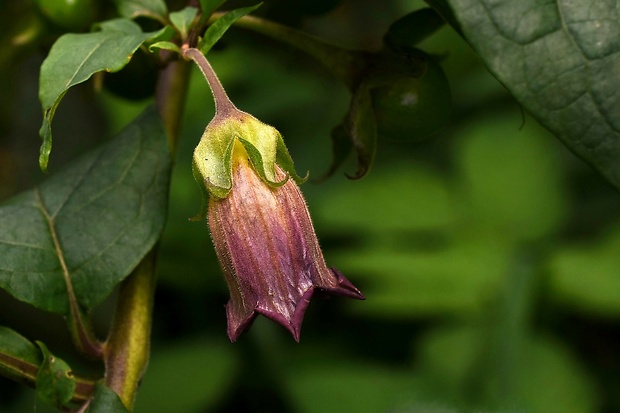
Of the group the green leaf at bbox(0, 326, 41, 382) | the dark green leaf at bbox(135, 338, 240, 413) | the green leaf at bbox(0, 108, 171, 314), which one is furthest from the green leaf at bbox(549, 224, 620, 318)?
the green leaf at bbox(0, 326, 41, 382)

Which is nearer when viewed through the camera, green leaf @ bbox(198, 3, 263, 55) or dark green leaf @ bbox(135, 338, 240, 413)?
green leaf @ bbox(198, 3, 263, 55)

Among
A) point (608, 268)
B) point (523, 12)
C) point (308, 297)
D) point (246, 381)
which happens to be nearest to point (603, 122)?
point (523, 12)

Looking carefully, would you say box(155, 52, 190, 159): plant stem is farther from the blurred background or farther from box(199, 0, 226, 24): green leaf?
the blurred background

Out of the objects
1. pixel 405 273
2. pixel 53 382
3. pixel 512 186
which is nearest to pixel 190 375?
pixel 405 273

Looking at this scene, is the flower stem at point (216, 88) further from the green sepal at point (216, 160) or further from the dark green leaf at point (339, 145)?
the dark green leaf at point (339, 145)

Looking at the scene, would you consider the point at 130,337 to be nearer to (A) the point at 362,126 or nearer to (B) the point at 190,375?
(A) the point at 362,126

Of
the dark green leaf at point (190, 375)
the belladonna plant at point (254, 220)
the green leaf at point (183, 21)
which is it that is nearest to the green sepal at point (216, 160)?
the belladonna plant at point (254, 220)

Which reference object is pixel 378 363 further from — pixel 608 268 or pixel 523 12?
pixel 523 12
